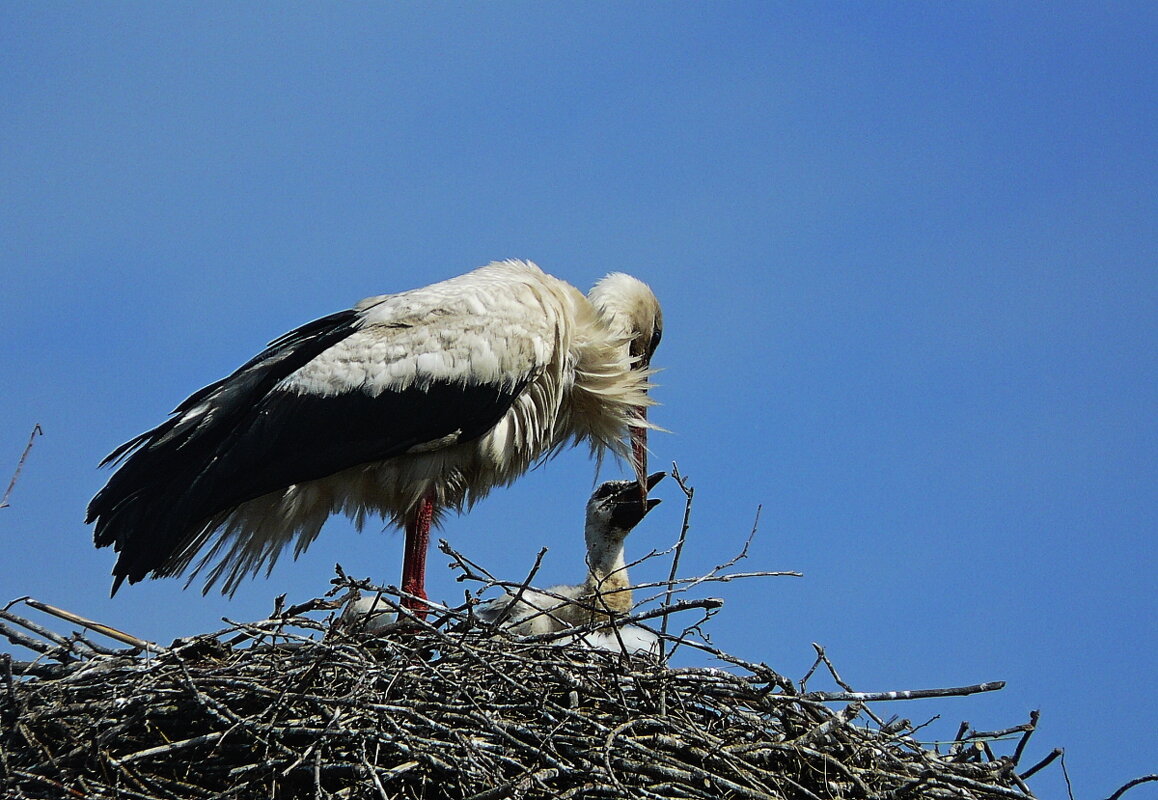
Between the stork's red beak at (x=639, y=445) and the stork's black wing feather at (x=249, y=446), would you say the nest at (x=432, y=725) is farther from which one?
the stork's red beak at (x=639, y=445)

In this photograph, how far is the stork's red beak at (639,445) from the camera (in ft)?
18.4

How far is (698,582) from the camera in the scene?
4008mm

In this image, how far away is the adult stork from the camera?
16.0 ft

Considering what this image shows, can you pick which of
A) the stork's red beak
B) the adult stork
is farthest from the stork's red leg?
the stork's red beak

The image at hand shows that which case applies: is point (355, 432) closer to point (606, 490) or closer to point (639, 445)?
point (606, 490)

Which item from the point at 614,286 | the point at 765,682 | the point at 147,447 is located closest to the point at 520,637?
the point at 765,682

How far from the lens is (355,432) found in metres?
4.98

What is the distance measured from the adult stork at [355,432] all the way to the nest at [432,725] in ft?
3.29

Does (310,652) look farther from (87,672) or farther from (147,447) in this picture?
(147,447)

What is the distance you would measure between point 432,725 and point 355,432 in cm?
168

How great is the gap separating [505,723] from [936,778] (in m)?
1.07

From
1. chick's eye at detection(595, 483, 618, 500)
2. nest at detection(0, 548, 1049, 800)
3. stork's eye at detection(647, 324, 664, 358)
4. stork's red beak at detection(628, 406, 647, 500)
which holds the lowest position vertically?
nest at detection(0, 548, 1049, 800)

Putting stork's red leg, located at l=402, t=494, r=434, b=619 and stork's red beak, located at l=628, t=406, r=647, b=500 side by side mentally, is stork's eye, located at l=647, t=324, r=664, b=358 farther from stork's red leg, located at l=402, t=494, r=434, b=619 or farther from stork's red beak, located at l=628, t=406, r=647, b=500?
stork's red leg, located at l=402, t=494, r=434, b=619

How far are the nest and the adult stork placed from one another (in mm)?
1002
